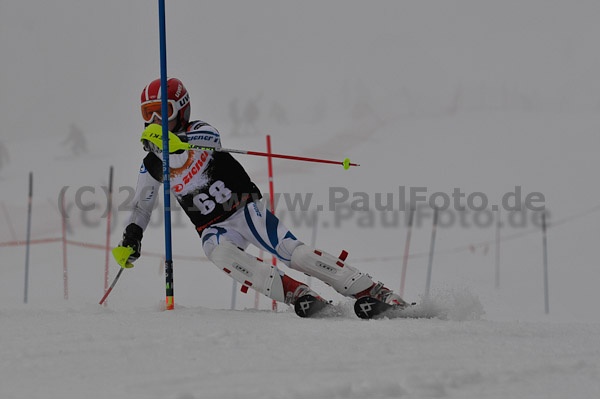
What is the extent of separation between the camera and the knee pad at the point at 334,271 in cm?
330

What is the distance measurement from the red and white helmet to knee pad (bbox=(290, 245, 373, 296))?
3.87 feet

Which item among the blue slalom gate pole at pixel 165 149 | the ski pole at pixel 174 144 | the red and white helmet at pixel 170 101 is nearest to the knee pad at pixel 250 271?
the blue slalom gate pole at pixel 165 149

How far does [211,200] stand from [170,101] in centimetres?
67

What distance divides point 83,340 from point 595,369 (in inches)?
75.6

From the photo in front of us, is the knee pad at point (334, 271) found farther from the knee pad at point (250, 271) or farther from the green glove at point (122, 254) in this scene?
the green glove at point (122, 254)

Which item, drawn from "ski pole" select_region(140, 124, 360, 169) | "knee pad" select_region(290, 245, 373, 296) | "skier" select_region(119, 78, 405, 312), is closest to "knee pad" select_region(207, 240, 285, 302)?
"skier" select_region(119, 78, 405, 312)

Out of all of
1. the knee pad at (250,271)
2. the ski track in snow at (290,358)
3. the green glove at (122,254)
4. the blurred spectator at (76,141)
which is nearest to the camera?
the ski track in snow at (290,358)

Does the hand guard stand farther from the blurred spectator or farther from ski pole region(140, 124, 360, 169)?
the blurred spectator

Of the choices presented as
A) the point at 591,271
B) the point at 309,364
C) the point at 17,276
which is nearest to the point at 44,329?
the point at 309,364

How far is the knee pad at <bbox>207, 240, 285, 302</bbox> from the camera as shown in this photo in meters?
3.19

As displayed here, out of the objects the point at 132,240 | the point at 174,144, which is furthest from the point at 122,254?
the point at 174,144

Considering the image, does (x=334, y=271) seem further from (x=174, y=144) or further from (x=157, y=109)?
(x=157, y=109)

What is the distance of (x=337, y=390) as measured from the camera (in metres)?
1.72

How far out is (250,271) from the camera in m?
3.23
